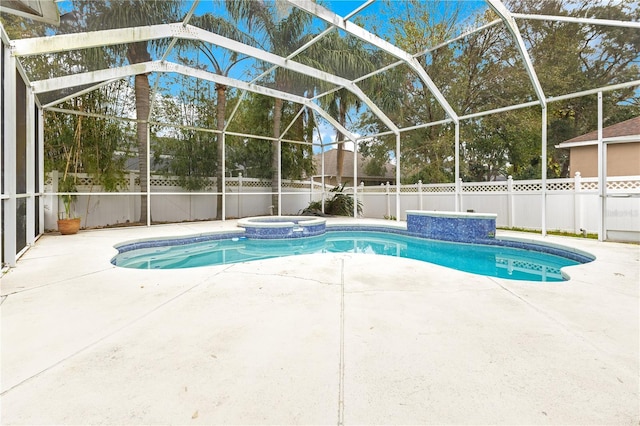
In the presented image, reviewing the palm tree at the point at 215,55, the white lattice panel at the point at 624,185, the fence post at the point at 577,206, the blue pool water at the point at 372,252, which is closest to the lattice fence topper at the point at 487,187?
the fence post at the point at 577,206

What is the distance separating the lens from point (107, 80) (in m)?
6.62

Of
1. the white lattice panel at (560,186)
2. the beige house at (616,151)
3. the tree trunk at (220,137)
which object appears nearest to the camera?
the white lattice panel at (560,186)

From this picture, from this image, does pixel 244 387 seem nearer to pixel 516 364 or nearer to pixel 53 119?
pixel 516 364

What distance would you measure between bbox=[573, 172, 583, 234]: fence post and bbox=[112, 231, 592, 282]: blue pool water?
2097 mm

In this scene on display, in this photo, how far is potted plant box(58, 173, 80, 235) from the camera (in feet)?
23.0

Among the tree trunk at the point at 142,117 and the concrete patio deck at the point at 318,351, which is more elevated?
the tree trunk at the point at 142,117

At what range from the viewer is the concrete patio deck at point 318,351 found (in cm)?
131

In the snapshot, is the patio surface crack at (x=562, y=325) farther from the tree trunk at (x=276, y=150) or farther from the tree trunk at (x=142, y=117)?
the tree trunk at (x=142, y=117)

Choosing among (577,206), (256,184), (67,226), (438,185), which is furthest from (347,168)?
(67,226)

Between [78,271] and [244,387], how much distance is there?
11.0 feet

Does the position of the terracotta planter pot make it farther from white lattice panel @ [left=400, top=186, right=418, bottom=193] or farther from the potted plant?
white lattice panel @ [left=400, top=186, right=418, bottom=193]

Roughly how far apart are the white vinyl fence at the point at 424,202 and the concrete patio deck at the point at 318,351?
4.57 meters

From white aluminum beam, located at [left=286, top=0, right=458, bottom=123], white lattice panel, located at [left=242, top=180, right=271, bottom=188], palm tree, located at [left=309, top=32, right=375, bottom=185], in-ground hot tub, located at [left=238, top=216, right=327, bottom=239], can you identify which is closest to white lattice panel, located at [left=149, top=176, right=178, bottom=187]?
white lattice panel, located at [left=242, top=180, right=271, bottom=188]

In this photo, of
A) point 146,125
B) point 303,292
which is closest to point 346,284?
point 303,292
